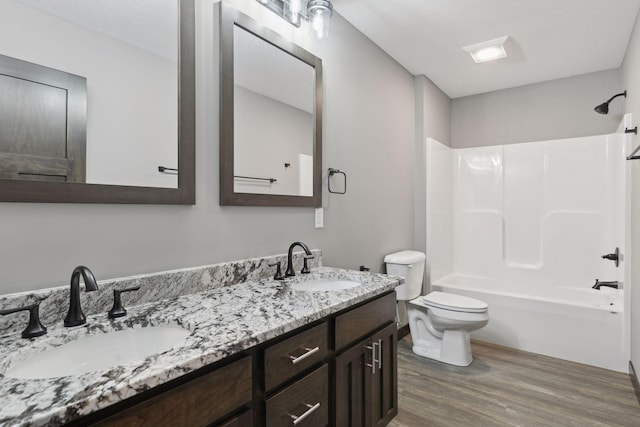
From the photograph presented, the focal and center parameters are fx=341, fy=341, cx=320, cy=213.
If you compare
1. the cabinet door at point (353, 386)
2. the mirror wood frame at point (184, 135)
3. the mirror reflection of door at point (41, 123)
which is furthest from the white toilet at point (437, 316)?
the mirror reflection of door at point (41, 123)

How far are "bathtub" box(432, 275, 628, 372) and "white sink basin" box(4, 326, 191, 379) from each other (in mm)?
2796

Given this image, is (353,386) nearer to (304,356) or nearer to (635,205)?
(304,356)

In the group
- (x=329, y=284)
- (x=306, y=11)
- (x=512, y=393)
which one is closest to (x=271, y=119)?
(x=306, y=11)

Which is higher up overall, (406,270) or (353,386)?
(406,270)

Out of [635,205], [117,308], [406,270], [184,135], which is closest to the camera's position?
[117,308]

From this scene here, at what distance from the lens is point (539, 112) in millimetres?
3471

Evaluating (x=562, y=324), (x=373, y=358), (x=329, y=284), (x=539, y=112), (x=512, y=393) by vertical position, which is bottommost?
(x=512, y=393)

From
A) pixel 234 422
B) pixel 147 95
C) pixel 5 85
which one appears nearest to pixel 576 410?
pixel 234 422

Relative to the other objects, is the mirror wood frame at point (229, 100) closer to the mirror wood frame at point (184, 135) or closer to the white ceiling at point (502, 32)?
the mirror wood frame at point (184, 135)

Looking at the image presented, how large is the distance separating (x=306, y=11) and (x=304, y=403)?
1914mm

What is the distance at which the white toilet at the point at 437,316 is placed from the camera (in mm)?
2516

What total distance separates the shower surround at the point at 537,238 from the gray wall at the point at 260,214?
657 millimetres

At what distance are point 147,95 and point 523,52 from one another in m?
2.90

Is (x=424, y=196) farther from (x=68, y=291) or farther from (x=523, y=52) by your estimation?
(x=68, y=291)
